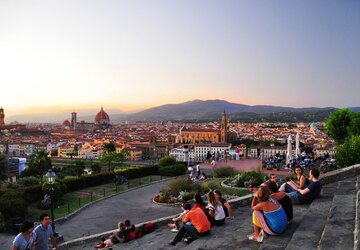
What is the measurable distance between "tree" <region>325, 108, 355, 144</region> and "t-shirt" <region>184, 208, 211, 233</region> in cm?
2201

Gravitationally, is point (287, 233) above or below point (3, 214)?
above

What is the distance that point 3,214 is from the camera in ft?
42.9

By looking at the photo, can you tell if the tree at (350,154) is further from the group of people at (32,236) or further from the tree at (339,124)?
the group of people at (32,236)

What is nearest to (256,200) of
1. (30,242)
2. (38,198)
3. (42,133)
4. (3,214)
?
(30,242)

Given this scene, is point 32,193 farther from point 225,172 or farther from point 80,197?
point 225,172

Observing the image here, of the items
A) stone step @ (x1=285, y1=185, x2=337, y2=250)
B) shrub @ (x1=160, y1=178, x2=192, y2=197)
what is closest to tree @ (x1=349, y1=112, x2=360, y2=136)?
shrub @ (x1=160, y1=178, x2=192, y2=197)

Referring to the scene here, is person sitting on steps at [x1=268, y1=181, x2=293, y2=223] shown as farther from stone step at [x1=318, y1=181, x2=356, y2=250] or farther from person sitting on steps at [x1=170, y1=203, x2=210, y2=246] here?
person sitting on steps at [x1=170, y1=203, x2=210, y2=246]

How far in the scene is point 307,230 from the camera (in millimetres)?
5223

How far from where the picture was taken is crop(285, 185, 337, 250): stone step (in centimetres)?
470

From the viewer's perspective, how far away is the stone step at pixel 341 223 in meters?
4.32

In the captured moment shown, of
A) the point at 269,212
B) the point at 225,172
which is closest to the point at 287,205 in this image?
the point at 269,212

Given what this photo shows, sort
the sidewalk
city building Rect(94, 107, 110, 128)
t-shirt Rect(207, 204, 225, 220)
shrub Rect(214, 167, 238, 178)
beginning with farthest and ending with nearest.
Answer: city building Rect(94, 107, 110, 128), shrub Rect(214, 167, 238, 178), the sidewalk, t-shirt Rect(207, 204, 225, 220)

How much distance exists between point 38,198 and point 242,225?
513 inches

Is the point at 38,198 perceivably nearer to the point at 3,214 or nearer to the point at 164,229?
the point at 3,214
